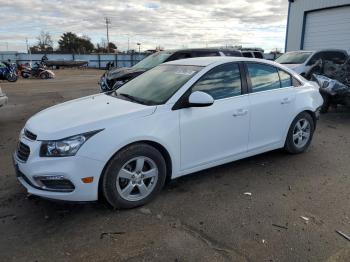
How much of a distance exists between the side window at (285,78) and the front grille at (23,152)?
3.67m

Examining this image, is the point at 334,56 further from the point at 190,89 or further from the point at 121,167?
the point at 121,167

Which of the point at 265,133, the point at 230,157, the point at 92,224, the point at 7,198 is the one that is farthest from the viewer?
the point at 265,133

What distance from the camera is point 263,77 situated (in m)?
5.08

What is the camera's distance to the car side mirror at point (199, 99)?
13.2 feet

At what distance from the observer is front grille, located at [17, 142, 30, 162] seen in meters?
3.65

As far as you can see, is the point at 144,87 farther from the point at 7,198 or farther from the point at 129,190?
the point at 7,198

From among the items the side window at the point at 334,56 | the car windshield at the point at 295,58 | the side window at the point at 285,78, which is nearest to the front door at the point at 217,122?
the side window at the point at 285,78

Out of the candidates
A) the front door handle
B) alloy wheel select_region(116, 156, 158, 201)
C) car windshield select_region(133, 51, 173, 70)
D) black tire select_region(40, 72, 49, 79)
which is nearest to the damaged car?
car windshield select_region(133, 51, 173, 70)

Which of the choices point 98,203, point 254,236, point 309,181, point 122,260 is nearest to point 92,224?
point 98,203

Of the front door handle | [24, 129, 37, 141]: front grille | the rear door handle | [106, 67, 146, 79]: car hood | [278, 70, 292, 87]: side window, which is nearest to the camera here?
[24, 129, 37, 141]: front grille

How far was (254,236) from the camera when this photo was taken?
3.37 m

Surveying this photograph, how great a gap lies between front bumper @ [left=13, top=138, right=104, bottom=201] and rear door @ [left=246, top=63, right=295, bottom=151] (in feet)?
7.52

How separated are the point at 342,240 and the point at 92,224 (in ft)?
7.99

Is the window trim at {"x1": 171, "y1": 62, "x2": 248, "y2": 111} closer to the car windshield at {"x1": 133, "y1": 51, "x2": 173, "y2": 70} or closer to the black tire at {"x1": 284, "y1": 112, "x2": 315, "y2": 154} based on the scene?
the black tire at {"x1": 284, "y1": 112, "x2": 315, "y2": 154}
